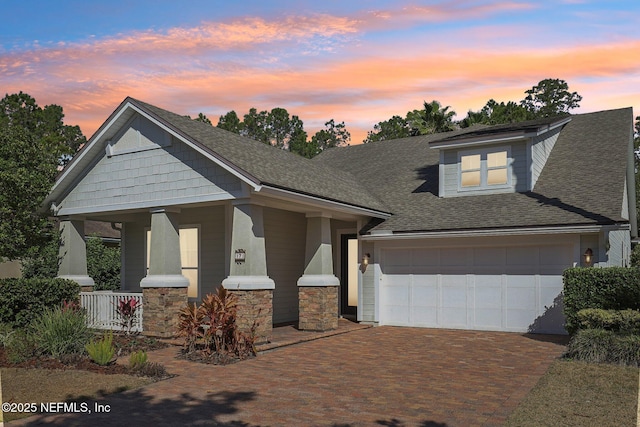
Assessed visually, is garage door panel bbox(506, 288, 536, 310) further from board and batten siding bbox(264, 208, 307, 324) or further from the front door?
board and batten siding bbox(264, 208, 307, 324)

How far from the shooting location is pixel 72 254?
60.0ft

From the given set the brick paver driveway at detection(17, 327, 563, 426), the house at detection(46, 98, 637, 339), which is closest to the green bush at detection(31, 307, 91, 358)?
the brick paver driveway at detection(17, 327, 563, 426)

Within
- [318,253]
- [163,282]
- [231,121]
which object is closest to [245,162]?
[318,253]

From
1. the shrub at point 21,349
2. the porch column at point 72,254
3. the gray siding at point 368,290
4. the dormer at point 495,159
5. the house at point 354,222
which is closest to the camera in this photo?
the shrub at point 21,349

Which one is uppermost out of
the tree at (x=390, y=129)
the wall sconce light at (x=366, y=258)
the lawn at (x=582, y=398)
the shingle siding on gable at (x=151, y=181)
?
the tree at (x=390, y=129)

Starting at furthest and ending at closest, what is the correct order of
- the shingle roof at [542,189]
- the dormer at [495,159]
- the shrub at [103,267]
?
the shrub at [103,267], the dormer at [495,159], the shingle roof at [542,189]

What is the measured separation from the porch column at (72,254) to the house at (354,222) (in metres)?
0.05

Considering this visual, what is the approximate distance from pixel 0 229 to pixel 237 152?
29.2 ft

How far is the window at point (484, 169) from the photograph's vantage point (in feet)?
60.8

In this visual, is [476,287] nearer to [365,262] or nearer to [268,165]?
[365,262]

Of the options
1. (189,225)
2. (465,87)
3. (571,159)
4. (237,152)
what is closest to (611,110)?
(571,159)

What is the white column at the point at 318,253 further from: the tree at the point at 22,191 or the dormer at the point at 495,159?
the tree at the point at 22,191

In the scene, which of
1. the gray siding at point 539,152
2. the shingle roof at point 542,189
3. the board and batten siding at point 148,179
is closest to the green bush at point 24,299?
the board and batten siding at point 148,179

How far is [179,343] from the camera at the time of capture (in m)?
14.4
